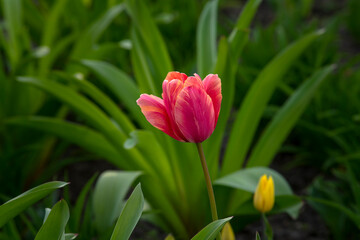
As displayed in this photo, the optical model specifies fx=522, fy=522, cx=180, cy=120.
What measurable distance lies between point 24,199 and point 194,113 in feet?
1.12

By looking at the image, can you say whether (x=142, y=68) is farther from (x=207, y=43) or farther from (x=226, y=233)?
(x=226, y=233)

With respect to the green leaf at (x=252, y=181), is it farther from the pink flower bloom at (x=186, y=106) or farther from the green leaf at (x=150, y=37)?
the pink flower bloom at (x=186, y=106)

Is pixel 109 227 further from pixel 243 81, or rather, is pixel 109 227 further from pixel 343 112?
pixel 243 81

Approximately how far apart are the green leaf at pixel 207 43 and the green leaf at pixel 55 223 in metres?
0.75

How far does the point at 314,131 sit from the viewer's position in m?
1.93

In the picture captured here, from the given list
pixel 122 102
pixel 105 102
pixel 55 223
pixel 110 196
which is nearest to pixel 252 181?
pixel 110 196

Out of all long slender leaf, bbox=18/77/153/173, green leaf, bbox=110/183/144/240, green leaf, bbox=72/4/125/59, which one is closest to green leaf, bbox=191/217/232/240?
green leaf, bbox=110/183/144/240

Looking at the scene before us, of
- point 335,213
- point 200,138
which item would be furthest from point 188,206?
point 200,138

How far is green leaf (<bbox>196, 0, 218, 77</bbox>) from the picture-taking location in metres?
1.58

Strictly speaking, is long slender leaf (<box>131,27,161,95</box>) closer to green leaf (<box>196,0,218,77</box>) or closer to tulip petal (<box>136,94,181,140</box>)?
green leaf (<box>196,0,218,77</box>)

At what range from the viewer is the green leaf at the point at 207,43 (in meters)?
1.58

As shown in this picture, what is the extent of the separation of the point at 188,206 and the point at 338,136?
0.65 metres

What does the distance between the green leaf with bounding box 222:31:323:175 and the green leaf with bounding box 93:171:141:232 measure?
12.6 inches

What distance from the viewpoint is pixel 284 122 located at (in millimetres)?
1540
